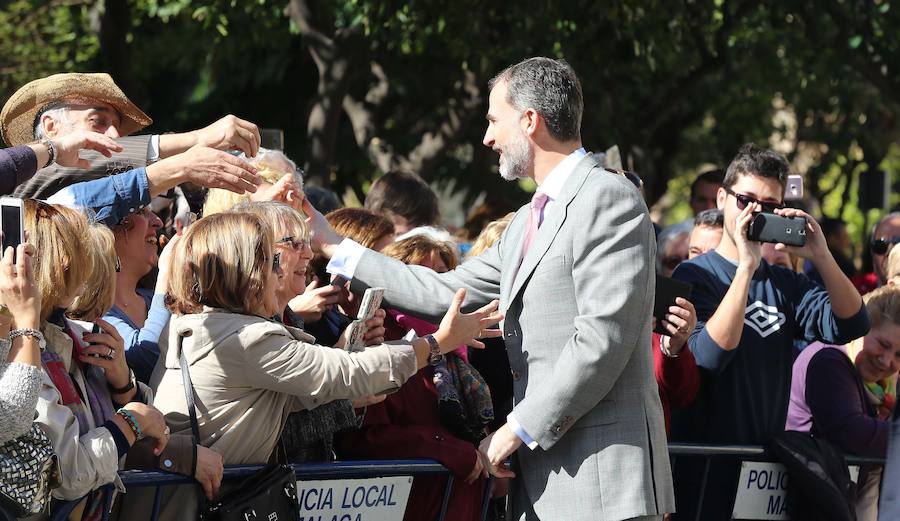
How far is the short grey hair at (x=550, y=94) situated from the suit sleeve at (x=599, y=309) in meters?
0.25

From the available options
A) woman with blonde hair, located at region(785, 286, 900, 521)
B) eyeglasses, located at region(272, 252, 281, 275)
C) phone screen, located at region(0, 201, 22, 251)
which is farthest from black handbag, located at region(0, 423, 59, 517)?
woman with blonde hair, located at region(785, 286, 900, 521)

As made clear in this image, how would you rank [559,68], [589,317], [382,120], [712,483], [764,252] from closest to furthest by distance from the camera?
[589,317] < [559,68] < [712,483] < [764,252] < [382,120]

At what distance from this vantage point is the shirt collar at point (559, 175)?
13.0 ft

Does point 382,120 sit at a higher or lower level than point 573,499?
lower

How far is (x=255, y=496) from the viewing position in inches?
157

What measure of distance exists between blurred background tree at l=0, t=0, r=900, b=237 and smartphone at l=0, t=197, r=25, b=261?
18.9 feet

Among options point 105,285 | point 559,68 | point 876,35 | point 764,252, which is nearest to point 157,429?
point 105,285

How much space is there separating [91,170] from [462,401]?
168 cm

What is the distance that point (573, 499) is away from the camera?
380 centimetres

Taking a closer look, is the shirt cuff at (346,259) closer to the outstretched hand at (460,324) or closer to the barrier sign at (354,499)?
the outstretched hand at (460,324)

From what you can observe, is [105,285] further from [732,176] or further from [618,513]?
[732,176]

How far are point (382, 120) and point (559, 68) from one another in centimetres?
1055

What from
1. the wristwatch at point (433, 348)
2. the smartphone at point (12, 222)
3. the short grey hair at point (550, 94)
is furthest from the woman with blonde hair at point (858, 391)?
the smartphone at point (12, 222)

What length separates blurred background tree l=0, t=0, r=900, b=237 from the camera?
11273 mm
